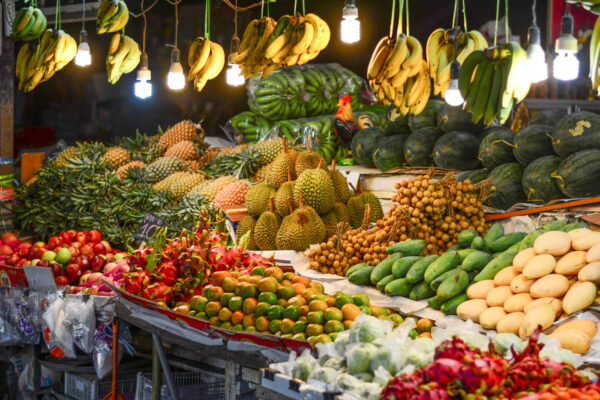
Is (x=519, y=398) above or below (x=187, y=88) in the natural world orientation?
below

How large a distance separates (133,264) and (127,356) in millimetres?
624

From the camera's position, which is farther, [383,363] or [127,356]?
[127,356]

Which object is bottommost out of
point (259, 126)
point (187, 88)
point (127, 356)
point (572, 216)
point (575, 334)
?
point (127, 356)

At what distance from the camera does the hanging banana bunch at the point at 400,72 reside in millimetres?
3697

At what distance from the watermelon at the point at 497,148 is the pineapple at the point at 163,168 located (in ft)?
9.16

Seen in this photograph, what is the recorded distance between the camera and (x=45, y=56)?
5363mm

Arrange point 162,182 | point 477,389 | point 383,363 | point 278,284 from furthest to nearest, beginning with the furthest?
point 162,182
point 278,284
point 383,363
point 477,389

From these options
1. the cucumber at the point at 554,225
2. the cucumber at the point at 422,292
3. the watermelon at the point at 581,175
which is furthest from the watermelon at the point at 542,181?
the cucumber at the point at 422,292

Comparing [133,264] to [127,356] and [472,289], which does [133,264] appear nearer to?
[127,356]

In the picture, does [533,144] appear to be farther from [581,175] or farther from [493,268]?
[493,268]

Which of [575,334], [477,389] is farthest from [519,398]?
[575,334]

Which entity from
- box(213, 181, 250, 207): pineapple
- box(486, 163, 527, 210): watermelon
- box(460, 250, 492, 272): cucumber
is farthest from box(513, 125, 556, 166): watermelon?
box(213, 181, 250, 207): pineapple

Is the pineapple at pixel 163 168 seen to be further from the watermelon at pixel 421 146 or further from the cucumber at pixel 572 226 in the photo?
the cucumber at pixel 572 226

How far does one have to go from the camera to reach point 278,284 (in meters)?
2.87
